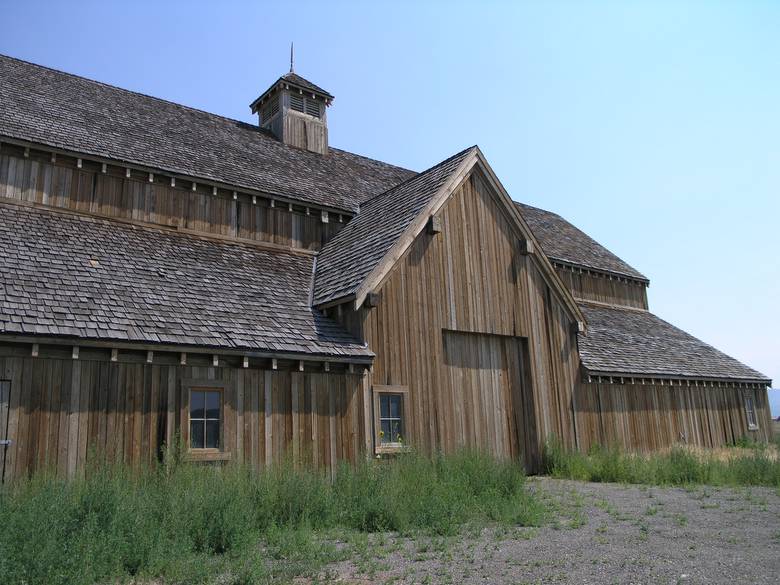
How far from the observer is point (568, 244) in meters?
28.6

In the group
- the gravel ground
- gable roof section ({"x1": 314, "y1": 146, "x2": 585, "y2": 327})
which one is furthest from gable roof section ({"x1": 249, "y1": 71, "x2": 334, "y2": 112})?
the gravel ground

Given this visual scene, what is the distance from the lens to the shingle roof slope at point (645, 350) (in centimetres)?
2052

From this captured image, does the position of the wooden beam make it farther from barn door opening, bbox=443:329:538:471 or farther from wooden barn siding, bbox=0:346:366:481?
wooden barn siding, bbox=0:346:366:481

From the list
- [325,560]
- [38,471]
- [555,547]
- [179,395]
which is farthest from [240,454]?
[555,547]

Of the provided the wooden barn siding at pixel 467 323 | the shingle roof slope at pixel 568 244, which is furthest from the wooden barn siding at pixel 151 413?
the shingle roof slope at pixel 568 244

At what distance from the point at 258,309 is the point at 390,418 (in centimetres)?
368

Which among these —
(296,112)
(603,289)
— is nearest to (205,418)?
(296,112)

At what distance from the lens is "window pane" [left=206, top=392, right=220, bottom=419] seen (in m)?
12.1

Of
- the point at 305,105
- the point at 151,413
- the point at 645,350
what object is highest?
the point at 305,105

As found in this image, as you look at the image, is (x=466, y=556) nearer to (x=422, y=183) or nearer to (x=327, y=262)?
(x=327, y=262)

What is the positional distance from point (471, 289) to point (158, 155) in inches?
333

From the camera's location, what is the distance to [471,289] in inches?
637

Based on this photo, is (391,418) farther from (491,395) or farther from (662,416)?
(662,416)

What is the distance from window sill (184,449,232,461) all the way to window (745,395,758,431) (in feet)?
69.5
